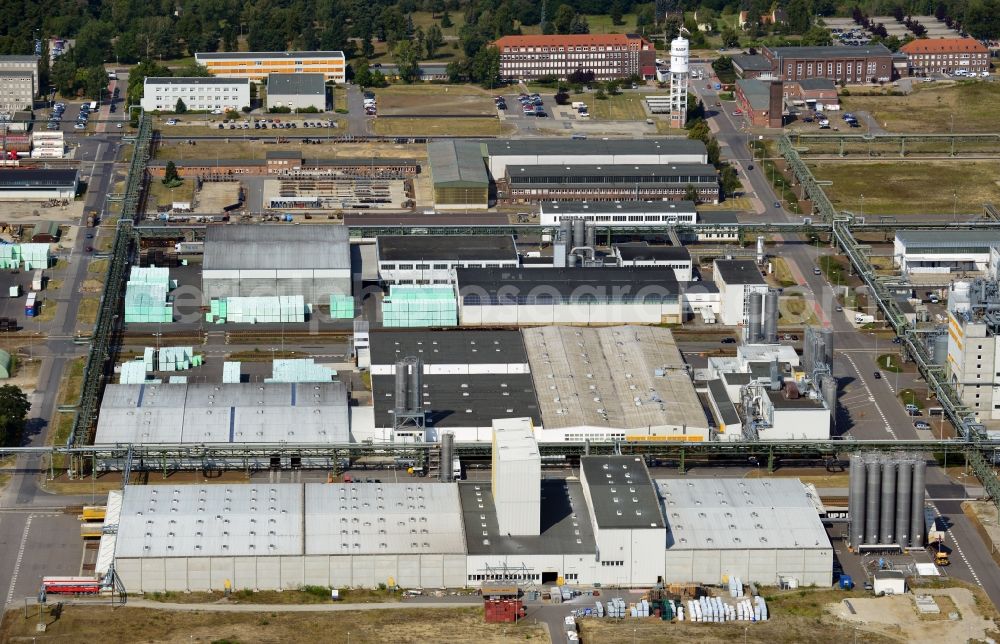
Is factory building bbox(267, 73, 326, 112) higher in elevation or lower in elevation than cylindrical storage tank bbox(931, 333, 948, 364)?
higher

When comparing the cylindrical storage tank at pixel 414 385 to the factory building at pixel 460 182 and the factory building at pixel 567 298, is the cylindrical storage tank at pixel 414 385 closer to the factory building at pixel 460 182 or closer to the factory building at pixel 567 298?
the factory building at pixel 567 298

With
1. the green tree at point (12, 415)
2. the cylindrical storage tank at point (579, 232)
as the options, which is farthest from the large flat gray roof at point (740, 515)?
the cylindrical storage tank at point (579, 232)

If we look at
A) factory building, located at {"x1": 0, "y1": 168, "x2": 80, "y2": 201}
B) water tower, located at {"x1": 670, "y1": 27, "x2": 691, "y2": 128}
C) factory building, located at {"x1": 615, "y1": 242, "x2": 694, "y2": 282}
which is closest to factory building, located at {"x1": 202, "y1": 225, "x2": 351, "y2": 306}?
factory building, located at {"x1": 615, "y1": 242, "x2": 694, "y2": 282}

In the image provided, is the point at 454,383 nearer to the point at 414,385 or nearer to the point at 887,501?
the point at 414,385

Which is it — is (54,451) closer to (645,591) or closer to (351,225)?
(645,591)

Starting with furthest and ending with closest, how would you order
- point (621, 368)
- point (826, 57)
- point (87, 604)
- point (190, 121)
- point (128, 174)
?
1. point (826, 57)
2. point (190, 121)
3. point (128, 174)
4. point (621, 368)
5. point (87, 604)

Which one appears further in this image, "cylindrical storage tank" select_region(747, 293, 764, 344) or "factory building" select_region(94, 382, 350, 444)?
"cylindrical storage tank" select_region(747, 293, 764, 344)

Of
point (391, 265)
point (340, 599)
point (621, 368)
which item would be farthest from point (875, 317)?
point (340, 599)

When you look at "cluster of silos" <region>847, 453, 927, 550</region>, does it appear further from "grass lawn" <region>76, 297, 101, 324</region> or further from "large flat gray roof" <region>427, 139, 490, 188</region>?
"large flat gray roof" <region>427, 139, 490, 188</region>
